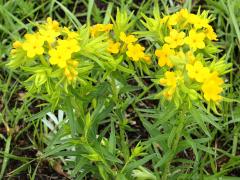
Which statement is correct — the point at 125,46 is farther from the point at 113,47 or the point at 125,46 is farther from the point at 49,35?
the point at 49,35

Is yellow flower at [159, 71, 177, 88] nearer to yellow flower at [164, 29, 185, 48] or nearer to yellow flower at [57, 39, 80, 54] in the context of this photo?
yellow flower at [164, 29, 185, 48]

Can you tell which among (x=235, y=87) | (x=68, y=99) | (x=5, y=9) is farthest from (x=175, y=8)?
(x=68, y=99)

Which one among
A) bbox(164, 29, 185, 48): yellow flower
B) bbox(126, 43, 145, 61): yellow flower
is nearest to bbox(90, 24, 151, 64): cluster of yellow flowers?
bbox(126, 43, 145, 61): yellow flower

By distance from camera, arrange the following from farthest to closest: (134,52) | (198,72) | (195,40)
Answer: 1. (134,52)
2. (195,40)
3. (198,72)

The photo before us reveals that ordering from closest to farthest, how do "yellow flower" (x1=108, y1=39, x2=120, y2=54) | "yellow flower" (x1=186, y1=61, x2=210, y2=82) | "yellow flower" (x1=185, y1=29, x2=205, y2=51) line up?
"yellow flower" (x1=186, y1=61, x2=210, y2=82) < "yellow flower" (x1=185, y1=29, x2=205, y2=51) < "yellow flower" (x1=108, y1=39, x2=120, y2=54)

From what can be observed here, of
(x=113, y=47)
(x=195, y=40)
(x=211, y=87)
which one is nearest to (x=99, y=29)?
(x=113, y=47)

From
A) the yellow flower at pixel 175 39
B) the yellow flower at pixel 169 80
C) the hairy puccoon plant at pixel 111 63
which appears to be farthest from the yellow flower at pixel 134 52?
the yellow flower at pixel 169 80

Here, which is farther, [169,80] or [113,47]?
[113,47]
